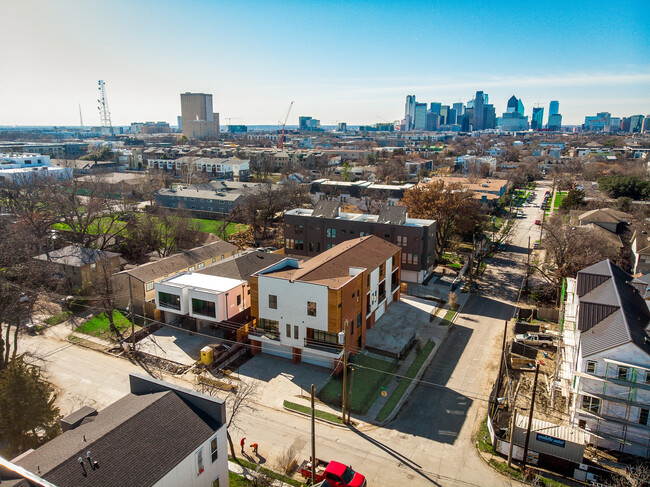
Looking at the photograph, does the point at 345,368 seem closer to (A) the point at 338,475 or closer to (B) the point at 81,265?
(A) the point at 338,475

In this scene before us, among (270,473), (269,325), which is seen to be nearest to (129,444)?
(270,473)

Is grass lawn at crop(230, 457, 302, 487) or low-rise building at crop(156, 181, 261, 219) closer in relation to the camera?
grass lawn at crop(230, 457, 302, 487)

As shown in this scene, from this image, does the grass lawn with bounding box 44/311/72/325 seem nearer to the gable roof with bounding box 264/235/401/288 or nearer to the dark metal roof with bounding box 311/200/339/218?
the gable roof with bounding box 264/235/401/288

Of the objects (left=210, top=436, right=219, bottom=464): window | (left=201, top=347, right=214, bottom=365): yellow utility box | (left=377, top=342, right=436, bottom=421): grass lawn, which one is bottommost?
(left=377, top=342, right=436, bottom=421): grass lawn

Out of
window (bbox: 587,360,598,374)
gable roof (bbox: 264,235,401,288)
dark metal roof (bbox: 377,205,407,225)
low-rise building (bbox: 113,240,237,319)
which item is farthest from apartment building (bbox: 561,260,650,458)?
low-rise building (bbox: 113,240,237,319)

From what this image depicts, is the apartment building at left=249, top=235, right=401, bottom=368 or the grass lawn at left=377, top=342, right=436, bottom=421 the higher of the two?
the apartment building at left=249, top=235, right=401, bottom=368

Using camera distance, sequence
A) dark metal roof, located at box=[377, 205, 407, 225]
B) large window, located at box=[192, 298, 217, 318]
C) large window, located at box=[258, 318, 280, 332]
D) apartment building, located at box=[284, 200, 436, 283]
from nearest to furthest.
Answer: large window, located at box=[258, 318, 280, 332]
large window, located at box=[192, 298, 217, 318]
apartment building, located at box=[284, 200, 436, 283]
dark metal roof, located at box=[377, 205, 407, 225]

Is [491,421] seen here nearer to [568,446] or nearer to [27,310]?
[568,446]
